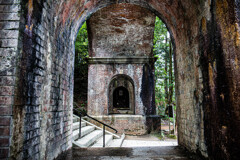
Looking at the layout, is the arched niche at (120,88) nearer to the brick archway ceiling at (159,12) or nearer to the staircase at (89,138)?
the staircase at (89,138)

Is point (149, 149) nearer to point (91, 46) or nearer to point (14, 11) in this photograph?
point (14, 11)

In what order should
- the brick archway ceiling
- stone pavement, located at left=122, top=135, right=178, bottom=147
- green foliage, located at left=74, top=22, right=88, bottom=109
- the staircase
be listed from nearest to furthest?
the brick archway ceiling, the staircase, stone pavement, located at left=122, top=135, right=178, bottom=147, green foliage, located at left=74, top=22, right=88, bottom=109

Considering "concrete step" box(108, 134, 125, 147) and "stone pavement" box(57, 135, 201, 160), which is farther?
"concrete step" box(108, 134, 125, 147)

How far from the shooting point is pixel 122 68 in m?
9.47

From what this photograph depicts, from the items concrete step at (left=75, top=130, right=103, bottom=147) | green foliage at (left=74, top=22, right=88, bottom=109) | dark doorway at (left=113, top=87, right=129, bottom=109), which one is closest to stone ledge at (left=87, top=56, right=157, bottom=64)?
dark doorway at (left=113, top=87, right=129, bottom=109)

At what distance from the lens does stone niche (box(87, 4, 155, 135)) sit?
8.89m

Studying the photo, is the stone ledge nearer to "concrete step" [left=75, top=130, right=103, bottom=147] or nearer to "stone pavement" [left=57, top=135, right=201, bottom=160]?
"concrete step" [left=75, top=130, right=103, bottom=147]

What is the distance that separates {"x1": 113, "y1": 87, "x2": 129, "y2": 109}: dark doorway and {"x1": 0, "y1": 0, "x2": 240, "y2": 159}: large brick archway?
22.4 feet

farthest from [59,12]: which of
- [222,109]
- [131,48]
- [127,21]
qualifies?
[131,48]

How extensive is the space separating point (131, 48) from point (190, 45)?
613cm

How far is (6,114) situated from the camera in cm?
199

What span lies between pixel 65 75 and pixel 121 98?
→ 24.5ft

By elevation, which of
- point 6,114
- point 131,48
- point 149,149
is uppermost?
point 131,48

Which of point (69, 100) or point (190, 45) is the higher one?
point (190, 45)
